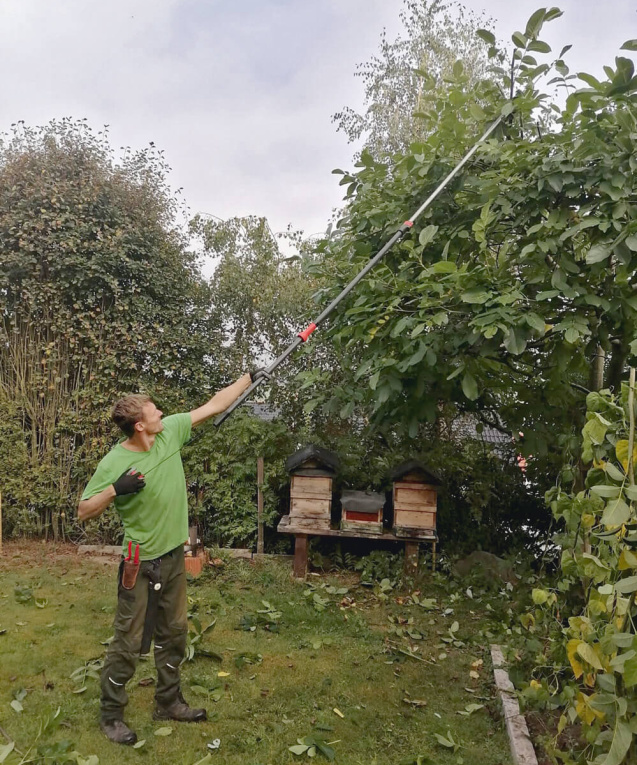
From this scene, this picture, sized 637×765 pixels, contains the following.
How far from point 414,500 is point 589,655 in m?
3.94

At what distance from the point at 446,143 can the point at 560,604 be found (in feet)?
9.17

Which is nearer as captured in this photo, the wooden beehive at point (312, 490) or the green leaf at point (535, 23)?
the green leaf at point (535, 23)

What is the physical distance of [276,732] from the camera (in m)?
2.87

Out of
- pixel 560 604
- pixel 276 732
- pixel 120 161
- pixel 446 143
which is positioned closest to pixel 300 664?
pixel 276 732

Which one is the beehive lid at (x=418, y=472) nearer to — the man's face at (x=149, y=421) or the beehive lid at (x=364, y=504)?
the beehive lid at (x=364, y=504)

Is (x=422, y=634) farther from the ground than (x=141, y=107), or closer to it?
closer to it

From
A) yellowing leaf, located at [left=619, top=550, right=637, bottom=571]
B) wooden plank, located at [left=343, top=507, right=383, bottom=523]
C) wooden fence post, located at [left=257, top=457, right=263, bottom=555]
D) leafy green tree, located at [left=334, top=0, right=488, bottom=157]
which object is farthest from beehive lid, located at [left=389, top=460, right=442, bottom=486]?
leafy green tree, located at [left=334, top=0, right=488, bottom=157]

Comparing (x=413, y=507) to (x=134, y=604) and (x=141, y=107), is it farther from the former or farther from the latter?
(x=141, y=107)

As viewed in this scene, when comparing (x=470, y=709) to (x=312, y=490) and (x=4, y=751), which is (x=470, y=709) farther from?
(x=312, y=490)

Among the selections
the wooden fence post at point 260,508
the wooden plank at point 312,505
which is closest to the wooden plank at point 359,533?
the wooden plank at point 312,505

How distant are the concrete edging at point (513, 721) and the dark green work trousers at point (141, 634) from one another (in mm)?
1642

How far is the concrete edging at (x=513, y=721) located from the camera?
8.39 feet

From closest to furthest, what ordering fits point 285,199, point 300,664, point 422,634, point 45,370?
point 300,664
point 422,634
point 45,370
point 285,199

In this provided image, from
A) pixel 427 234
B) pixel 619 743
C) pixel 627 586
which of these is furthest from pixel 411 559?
pixel 627 586
